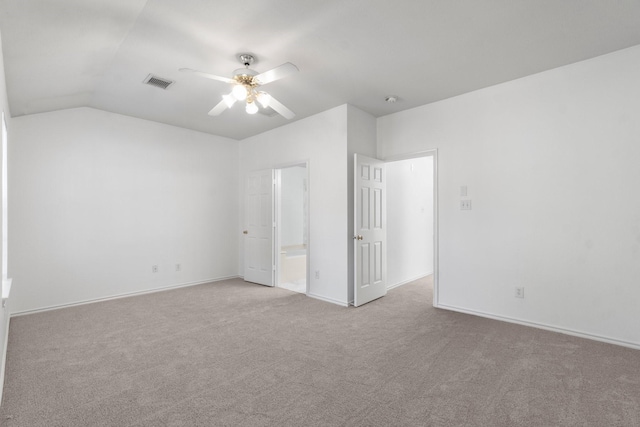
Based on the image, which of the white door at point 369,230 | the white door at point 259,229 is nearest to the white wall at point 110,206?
the white door at point 259,229

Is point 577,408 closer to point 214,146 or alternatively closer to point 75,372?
point 75,372

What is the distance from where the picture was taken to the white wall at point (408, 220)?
5023mm

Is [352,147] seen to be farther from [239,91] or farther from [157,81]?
[157,81]

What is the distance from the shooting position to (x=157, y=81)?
3396mm

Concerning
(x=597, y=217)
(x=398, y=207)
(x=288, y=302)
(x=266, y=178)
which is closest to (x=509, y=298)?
(x=597, y=217)

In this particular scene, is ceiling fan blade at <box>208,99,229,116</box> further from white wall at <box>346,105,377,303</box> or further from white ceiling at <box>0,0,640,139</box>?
white wall at <box>346,105,377,303</box>

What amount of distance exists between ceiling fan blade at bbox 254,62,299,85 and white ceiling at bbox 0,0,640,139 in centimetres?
29

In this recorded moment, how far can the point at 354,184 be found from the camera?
411 cm

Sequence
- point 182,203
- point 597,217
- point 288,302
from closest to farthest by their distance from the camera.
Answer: point 597,217 < point 288,302 < point 182,203

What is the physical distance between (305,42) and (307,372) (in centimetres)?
268

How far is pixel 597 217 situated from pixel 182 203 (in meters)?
5.39

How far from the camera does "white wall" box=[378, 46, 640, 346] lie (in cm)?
280

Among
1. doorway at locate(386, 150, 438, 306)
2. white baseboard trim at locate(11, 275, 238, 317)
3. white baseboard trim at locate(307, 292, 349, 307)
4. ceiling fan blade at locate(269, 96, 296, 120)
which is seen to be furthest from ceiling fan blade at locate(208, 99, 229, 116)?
white baseboard trim at locate(11, 275, 238, 317)

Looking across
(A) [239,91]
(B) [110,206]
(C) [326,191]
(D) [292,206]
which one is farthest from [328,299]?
(D) [292,206]
